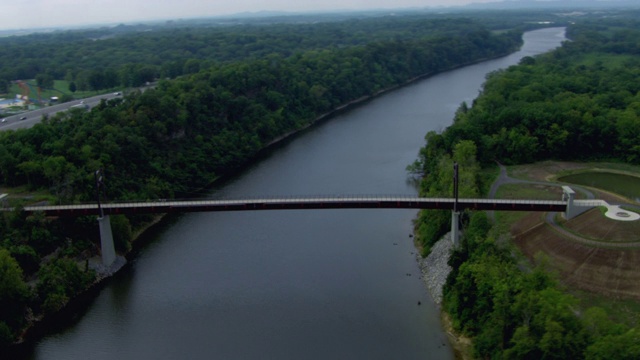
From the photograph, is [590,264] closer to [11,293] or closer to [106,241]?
[106,241]

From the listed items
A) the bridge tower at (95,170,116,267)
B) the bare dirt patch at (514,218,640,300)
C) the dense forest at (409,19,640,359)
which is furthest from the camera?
the bridge tower at (95,170,116,267)

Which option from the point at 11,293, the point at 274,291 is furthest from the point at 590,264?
the point at 11,293

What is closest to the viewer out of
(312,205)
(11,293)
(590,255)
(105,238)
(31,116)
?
(11,293)

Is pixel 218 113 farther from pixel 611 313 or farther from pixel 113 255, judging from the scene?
pixel 611 313

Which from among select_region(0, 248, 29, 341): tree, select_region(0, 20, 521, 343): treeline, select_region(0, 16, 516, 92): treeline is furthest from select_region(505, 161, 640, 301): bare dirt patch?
select_region(0, 16, 516, 92): treeline

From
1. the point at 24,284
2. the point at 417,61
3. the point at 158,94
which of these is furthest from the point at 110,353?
the point at 417,61

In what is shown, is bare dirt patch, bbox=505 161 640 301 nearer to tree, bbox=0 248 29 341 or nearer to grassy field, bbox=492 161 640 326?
grassy field, bbox=492 161 640 326
